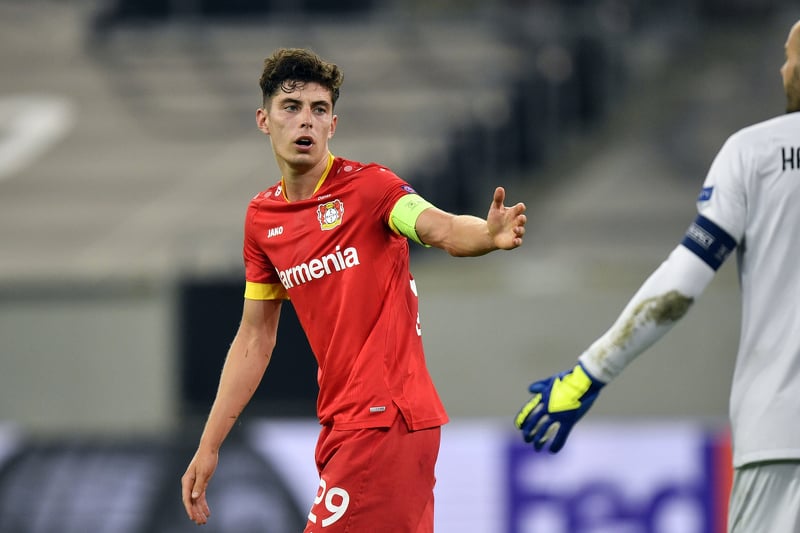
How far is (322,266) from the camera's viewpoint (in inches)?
176

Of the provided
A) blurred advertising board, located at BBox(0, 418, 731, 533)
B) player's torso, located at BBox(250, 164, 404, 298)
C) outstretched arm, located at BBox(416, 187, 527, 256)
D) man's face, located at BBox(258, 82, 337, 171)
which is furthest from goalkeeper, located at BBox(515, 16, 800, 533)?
blurred advertising board, located at BBox(0, 418, 731, 533)

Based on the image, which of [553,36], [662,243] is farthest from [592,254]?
[553,36]

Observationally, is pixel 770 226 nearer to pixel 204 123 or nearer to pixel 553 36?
pixel 553 36

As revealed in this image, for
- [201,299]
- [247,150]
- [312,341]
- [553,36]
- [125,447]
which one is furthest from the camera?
[247,150]

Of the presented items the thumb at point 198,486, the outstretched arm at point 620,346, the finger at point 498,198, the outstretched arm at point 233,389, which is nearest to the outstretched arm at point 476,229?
the finger at point 498,198

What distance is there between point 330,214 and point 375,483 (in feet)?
2.91

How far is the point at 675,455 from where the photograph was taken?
29.5 ft

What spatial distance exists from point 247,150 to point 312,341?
10.8m

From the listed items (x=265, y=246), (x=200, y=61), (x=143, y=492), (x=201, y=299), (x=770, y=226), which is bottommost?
(x=143, y=492)

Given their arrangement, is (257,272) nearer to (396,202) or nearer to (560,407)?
(396,202)

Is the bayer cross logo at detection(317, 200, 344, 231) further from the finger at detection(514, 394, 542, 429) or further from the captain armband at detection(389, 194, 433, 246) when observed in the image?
the finger at detection(514, 394, 542, 429)

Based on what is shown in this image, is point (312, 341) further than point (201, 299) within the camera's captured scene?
No

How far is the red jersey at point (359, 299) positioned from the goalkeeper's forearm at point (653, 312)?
2.58 ft

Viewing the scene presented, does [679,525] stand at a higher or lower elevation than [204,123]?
lower
